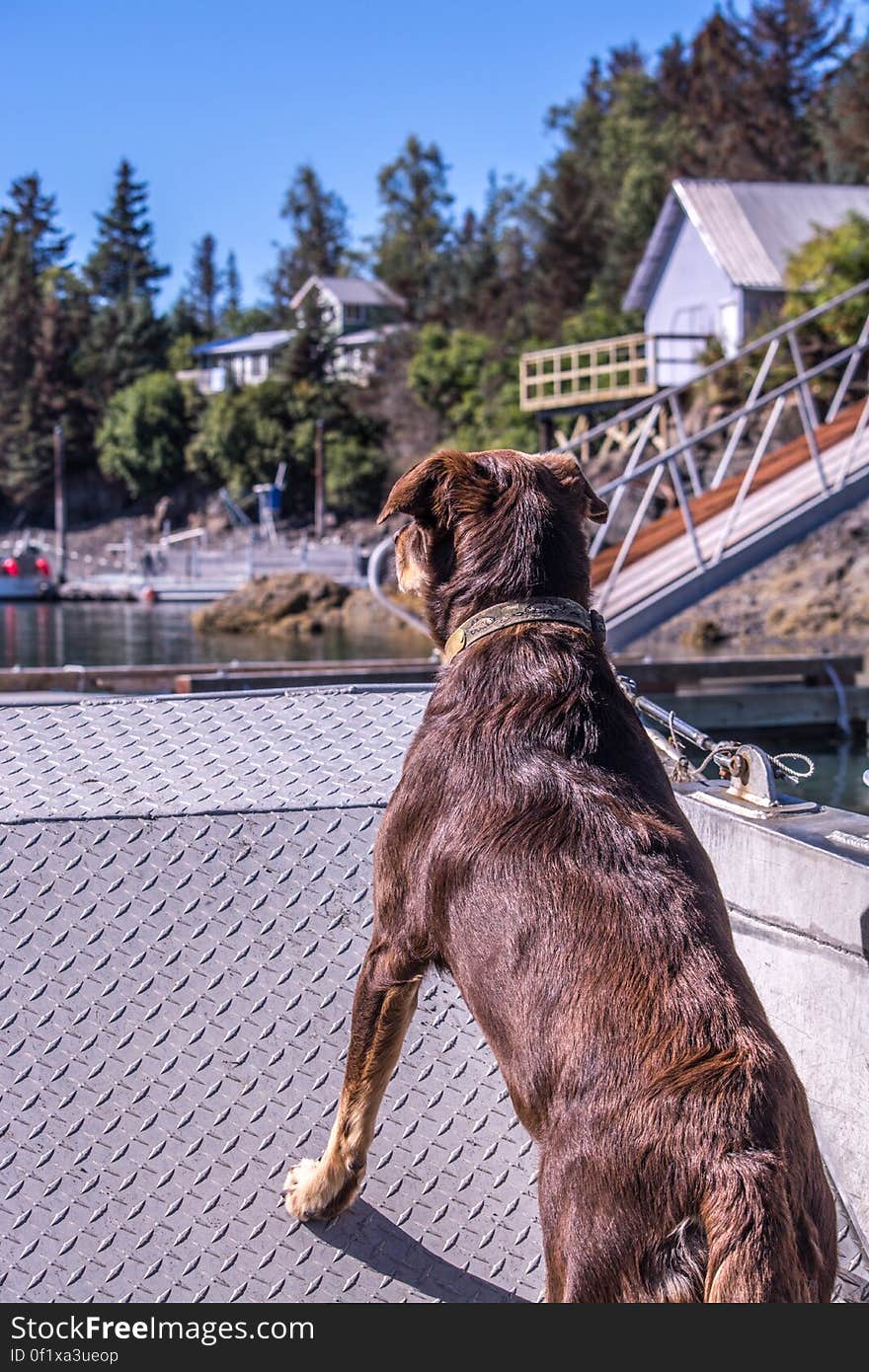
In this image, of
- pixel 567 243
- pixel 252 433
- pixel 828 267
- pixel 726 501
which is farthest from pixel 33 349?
pixel 726 501

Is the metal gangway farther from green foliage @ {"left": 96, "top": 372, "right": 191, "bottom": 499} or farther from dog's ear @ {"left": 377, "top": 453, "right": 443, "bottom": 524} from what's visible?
green foliage @ {"left": 96, "top": 372, "right": 191, "bottom": 499}

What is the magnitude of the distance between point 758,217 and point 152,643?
1039 inches

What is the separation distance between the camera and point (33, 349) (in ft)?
325

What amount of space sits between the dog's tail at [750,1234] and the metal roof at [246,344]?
9300cm

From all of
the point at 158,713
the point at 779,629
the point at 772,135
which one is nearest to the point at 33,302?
the point at 772,135

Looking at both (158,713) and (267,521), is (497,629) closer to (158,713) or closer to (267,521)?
(158,713)

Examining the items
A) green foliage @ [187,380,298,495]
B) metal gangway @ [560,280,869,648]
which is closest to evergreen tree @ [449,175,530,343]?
green foliage @ [187,380,298,495]

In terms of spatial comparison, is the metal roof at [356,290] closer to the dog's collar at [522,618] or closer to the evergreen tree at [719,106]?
the evergreen tree at [719,106]

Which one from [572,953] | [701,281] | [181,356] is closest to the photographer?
[572,953]

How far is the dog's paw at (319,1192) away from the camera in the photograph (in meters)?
2.80

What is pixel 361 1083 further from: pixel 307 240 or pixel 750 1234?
pixel 307 240

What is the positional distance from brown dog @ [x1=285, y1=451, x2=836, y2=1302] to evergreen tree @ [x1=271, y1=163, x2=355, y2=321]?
344 feet

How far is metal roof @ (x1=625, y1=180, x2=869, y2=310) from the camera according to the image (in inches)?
1786
